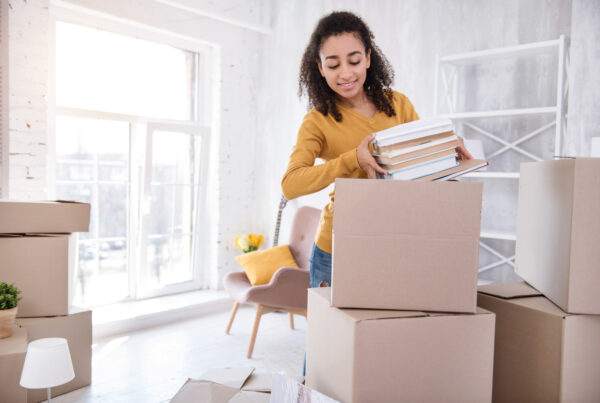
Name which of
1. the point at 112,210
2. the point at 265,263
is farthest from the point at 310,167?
the point at 112,210

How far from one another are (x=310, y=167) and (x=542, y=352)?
71 cm

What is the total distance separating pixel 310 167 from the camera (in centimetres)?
129

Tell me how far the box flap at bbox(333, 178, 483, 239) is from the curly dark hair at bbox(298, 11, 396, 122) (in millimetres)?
464

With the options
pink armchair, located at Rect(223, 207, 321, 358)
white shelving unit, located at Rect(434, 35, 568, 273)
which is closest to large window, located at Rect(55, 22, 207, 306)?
pink armchair, located at Rect(223, 207, 321, 358)

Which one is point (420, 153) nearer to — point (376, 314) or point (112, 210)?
point (376, 314)

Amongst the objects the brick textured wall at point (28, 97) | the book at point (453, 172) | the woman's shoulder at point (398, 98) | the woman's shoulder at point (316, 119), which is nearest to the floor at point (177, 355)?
the brick textured wall at point (28, 97)

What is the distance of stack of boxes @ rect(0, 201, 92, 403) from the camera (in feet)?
6.88

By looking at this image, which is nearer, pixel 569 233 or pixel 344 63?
pixel 569 233

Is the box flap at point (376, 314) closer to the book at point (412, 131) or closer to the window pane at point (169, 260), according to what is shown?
the book at point (412, 131)

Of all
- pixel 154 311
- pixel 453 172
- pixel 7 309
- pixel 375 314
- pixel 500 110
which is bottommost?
pixel 154 311

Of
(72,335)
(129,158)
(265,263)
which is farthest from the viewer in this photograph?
(129,158)

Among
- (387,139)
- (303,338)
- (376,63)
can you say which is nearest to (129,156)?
(303,338)

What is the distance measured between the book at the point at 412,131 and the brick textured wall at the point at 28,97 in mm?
2579

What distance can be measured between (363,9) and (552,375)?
322 centimetres
